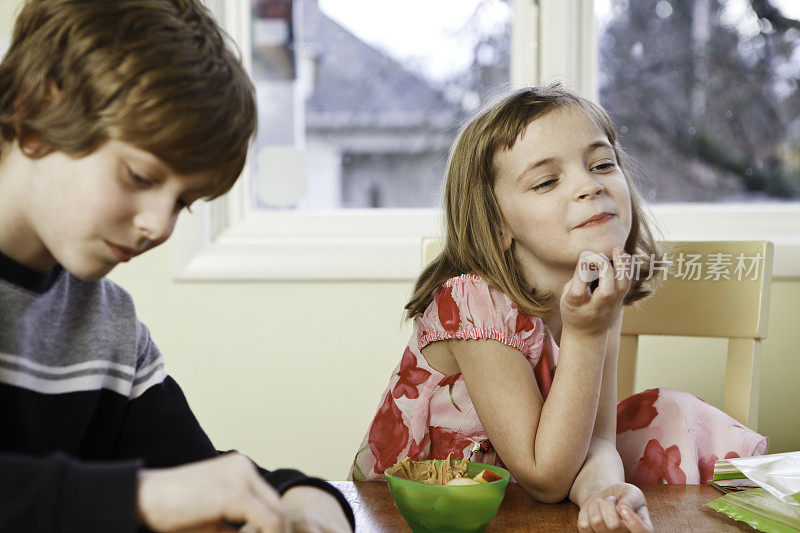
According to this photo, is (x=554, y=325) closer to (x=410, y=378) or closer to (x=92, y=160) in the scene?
(x=410, y=378)

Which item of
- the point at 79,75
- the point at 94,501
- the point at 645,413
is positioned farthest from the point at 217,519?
the point at 645,413

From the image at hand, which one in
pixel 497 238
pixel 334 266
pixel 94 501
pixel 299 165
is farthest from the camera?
pixel 299 165

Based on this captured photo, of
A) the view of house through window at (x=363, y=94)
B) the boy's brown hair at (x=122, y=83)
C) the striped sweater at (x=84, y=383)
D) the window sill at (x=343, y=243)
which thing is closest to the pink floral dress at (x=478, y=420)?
the striped sweater at (x=84, y=383)

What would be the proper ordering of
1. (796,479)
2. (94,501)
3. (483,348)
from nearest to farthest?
(94,501)
(796,479)
(483,348)

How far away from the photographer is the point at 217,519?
20.8 inches

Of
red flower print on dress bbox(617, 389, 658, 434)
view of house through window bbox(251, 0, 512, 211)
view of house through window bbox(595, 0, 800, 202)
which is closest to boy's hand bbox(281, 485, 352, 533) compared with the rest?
red flower print on dress bbox(617, 389, 658, 434)

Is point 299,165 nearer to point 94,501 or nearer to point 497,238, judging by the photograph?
point 497,238

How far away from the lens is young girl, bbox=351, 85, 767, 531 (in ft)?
3.23

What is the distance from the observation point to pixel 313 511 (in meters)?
0.67

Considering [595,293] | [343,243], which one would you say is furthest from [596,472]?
[343,243]

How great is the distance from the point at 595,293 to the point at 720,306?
1.53 ft

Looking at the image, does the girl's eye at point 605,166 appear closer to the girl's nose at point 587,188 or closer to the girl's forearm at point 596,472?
the girl's nose at point 587,188

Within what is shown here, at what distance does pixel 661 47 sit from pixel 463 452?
4.46 feet

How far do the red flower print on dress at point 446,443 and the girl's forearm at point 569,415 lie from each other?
16 centimetres
